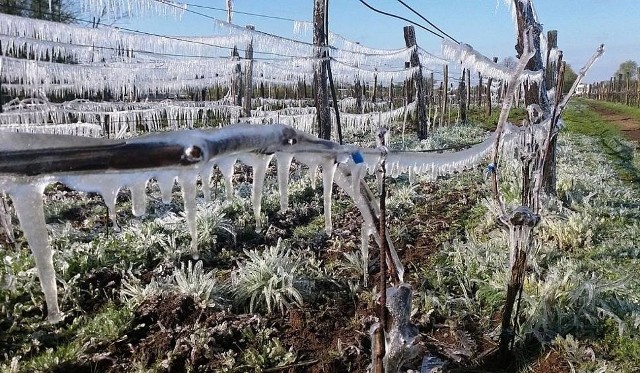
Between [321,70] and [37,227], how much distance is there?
25.6 feet

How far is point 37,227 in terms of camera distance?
45.0 inches

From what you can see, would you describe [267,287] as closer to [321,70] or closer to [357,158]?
[357,158]

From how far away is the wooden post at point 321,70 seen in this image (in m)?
8.60

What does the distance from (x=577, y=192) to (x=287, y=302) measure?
5.15m

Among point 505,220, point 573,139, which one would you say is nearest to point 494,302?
point 505,220

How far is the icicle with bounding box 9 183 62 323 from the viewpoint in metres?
1.01

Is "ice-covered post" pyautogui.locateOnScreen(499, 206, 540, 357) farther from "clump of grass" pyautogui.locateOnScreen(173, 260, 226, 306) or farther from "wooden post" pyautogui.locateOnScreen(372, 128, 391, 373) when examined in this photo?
"clump of grass" pyautogui.locateOnScreen(173, 260, 226, 306)

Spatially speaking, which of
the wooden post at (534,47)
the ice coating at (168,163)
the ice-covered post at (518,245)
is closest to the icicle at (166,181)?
the ice coating at (168,163)

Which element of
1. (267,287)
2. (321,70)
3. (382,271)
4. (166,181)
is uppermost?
(321,70)

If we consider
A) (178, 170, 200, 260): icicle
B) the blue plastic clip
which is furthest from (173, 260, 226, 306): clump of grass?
(178, 170, 200, 260): icicle

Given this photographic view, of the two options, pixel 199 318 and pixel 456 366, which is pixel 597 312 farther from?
pixel 199 318

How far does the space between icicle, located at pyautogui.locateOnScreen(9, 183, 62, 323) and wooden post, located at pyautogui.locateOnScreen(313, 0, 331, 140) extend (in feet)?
24.2

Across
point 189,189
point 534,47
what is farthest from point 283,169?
point 534,47

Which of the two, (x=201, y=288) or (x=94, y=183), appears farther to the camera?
(x=201, y=288)
